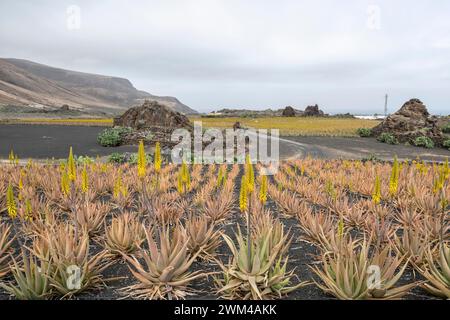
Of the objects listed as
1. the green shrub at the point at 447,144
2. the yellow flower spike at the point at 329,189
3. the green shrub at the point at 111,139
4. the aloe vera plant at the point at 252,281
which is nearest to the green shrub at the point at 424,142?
the green shrub at the point at 447,144

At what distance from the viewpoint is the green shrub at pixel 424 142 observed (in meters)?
28.8

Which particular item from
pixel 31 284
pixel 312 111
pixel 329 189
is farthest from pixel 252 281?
pixel 312 111

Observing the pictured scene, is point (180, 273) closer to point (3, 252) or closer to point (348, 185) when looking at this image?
point (3, 252)

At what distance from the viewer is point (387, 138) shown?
3180cm

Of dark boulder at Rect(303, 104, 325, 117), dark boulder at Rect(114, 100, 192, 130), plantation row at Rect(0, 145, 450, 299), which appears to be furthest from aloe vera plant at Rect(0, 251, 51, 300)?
dark boulder at Rect(303, 104, 325, 117)

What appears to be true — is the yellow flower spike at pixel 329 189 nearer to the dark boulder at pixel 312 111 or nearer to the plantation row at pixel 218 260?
the plantation row at pixel 218 260

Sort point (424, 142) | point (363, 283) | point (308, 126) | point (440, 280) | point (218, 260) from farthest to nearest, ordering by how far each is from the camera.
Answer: point (308, 126)
point (424, 142)
point (218, 260)
point (440, 280)
point (363, 283)

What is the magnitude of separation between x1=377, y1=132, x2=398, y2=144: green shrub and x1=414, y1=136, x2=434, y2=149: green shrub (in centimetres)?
183

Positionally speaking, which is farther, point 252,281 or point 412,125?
point 412,125

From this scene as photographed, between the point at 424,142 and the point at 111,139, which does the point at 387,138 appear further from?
the point at 111,139

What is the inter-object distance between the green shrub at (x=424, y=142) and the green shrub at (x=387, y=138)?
1.83 m

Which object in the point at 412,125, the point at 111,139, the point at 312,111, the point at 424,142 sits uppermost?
the point at 312,111

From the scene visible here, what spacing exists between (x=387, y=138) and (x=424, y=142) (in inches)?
136

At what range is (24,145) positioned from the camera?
2409 cm
